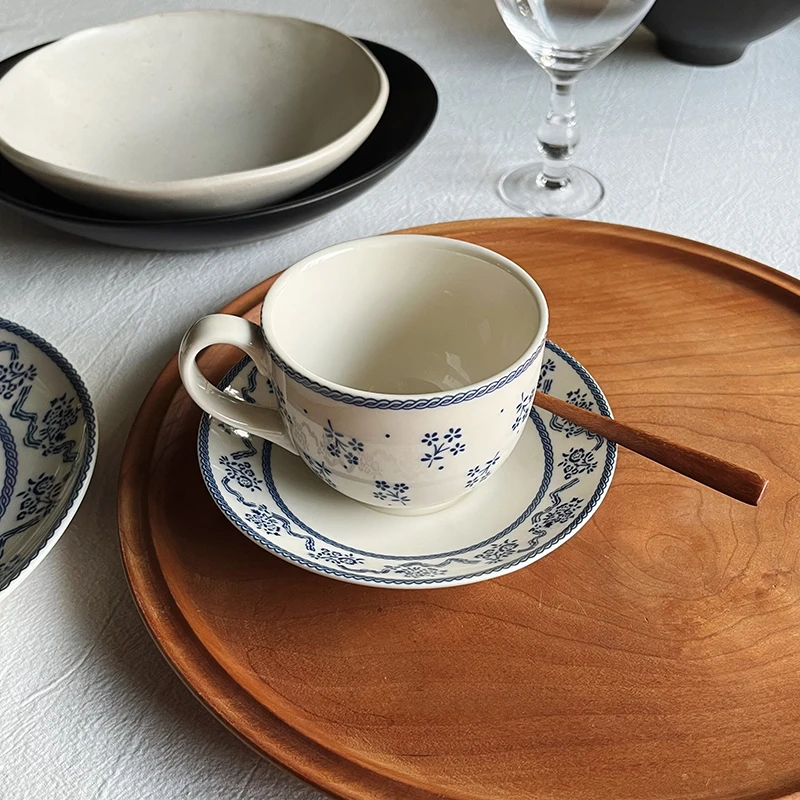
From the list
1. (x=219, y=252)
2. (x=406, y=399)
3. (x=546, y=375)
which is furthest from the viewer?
(x=219, y=252)

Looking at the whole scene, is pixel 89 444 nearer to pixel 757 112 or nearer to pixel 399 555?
pixel 399 555

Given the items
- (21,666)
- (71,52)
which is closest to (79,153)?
(71,52)

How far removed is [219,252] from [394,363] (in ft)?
0.64

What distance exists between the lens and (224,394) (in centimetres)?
39

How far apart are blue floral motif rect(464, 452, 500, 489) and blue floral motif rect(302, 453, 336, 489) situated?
5 cm

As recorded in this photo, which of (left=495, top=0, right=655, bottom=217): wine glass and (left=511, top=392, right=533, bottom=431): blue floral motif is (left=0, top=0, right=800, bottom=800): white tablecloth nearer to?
(left=495, top=0, right=655, bottom=217): wine glass

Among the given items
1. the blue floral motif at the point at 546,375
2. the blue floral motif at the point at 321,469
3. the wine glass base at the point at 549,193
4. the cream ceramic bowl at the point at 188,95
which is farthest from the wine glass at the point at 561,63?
the blue floral motif at the point at 321,469

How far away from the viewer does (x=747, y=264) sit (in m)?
0.54

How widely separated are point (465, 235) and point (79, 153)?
0.28 metres

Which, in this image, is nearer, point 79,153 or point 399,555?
point 399,555

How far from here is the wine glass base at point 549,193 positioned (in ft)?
2.08

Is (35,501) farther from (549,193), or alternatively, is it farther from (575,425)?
(549,193)

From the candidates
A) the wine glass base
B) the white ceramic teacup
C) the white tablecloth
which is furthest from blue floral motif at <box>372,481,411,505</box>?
the wine glass base

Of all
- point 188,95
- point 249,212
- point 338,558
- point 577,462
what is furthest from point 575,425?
point 188,95
